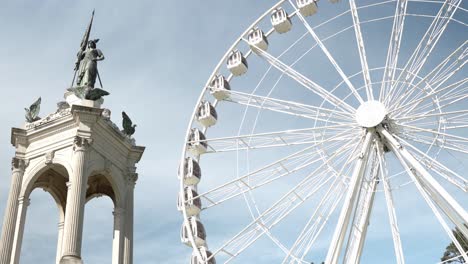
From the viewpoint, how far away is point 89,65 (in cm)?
3525

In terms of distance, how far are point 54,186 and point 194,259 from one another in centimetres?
1197

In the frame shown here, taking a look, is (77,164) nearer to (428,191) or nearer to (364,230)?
(364,230)

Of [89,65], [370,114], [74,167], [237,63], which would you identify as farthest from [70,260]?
[370,114]

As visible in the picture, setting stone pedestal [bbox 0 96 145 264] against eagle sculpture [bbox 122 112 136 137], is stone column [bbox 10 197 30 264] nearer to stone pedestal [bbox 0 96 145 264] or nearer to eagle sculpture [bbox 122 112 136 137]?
stone pedestal [bbox 0 96 145 264]

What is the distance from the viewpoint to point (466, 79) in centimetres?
2533

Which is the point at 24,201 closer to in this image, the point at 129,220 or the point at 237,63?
the point at 129,220

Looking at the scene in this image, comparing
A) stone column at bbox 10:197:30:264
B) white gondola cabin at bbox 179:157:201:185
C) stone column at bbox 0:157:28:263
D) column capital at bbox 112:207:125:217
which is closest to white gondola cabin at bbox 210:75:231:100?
white gondola cabin at bbox 179:157:201:185

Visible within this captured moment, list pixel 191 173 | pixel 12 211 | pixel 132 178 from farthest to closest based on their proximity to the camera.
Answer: pixel 132 178, pixel 12 211, pixel 191 173

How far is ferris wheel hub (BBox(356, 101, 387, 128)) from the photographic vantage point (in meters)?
26.1

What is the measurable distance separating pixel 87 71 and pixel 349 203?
16.4m

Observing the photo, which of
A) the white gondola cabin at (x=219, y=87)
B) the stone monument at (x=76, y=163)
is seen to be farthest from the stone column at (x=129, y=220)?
the white gondola cabin at (x=219, y=87)

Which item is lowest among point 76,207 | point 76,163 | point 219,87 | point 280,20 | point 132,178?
point 76,207

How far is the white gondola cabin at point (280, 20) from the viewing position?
31484 mm

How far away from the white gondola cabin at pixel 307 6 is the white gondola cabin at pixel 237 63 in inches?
132
